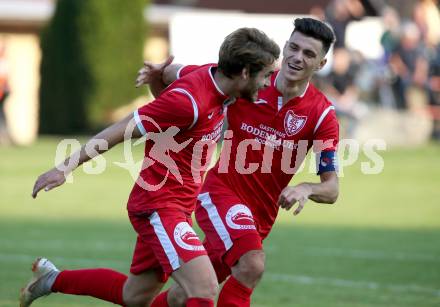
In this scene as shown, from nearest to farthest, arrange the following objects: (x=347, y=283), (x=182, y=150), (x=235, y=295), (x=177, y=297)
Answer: (x=182, y=150) < (x=235, y=295) < (x=177, y=297) < (x=347, y=283)

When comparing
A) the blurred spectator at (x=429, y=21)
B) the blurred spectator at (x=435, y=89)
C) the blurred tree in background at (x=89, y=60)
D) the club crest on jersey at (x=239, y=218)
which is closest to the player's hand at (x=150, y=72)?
the club crest on jersey at (x=239, y=218)

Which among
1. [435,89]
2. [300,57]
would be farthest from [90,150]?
[435,89]

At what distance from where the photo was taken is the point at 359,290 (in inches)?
358

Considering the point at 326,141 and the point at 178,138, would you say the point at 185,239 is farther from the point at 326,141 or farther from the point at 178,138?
the point at 326,141

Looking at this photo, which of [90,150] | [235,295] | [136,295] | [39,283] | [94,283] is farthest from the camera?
[39,283]

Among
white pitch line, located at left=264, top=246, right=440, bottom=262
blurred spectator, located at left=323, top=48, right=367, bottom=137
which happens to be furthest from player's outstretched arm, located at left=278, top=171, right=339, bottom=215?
blurred spectator, located at left=323, top=48, right=367, bottom=137

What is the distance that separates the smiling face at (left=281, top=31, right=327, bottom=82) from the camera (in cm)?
703

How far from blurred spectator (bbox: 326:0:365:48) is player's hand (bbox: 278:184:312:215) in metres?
16.2

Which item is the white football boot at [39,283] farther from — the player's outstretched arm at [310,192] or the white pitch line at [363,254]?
the white pitch line at [363,254]

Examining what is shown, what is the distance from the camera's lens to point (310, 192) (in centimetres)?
664

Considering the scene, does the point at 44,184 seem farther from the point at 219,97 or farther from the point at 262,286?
the point at 262,286

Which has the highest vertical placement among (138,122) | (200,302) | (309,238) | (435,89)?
(138,122)

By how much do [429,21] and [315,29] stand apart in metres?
20.6

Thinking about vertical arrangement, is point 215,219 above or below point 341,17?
above
